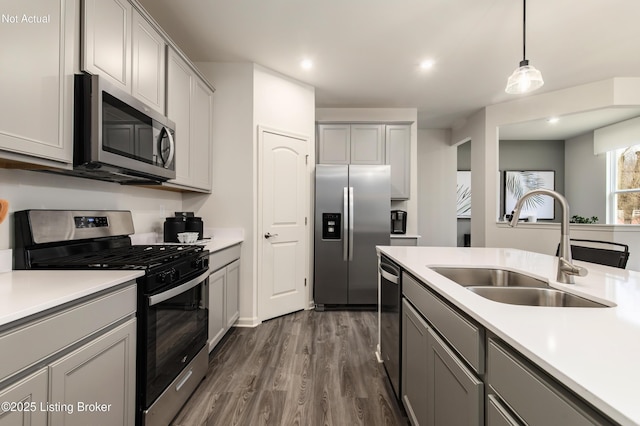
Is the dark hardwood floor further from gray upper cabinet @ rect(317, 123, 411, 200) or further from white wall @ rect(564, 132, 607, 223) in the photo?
white wall @ rect(564, 132, 607, 223)

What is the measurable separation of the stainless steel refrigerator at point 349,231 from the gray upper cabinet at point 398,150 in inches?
25.6

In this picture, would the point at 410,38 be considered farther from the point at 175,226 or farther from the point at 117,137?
the point at 175,226

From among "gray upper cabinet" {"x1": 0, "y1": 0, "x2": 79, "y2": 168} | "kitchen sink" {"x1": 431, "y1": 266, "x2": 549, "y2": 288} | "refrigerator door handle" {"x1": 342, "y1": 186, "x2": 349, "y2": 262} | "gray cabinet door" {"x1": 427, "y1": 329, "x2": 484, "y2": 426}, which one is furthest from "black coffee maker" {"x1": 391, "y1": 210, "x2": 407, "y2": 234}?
"gray upper cabinet" {"x1": 0, "y1": 0, "x2": 79, "y2": 168}

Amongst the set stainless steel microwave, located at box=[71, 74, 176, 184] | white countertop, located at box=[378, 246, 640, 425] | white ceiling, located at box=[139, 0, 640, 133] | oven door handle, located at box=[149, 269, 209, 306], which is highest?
white ceiling, located at box=[139, 0, 640, 133]

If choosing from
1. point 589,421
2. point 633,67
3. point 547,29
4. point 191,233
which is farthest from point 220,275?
point 633,67

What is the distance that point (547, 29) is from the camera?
2.43 meters

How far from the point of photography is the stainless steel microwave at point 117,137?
1342mm

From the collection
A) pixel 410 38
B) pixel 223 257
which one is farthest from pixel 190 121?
pixel 410 38

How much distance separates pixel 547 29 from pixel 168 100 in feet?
10.6

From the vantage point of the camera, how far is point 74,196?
168 centimetres

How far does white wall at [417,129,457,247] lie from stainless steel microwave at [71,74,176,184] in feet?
14.9

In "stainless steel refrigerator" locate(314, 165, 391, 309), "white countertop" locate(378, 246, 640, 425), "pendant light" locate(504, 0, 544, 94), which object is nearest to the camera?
"white countertop" locate(378, 246, 640, 425)

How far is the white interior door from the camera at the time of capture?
3.03m

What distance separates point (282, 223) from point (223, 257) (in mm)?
908
